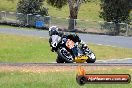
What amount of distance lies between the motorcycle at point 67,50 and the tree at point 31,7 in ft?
127

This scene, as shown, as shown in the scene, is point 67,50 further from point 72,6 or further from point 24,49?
point 72,6

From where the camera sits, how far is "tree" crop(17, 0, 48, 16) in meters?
51.4

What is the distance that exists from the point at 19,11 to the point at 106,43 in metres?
17.7

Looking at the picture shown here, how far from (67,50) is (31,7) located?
39612 mm

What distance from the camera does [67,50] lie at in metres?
12.6

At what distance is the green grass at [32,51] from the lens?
27797 millimetres

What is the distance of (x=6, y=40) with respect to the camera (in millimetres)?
34781

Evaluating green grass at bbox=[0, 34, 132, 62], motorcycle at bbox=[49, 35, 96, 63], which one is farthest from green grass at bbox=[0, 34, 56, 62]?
motorcycle at bbox=[49, 35, 96, 63]

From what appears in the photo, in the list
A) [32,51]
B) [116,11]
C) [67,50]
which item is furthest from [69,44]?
[116,11]

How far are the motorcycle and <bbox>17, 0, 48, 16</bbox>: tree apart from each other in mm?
38822

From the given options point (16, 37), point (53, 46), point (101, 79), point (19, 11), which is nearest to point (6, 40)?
point (16, 37)

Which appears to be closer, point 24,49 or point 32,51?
point 32,51

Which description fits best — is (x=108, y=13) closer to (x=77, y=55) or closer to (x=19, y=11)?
(x=19, y=11)

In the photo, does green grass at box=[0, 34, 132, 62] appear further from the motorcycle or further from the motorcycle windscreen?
the motorcycle windscreen
